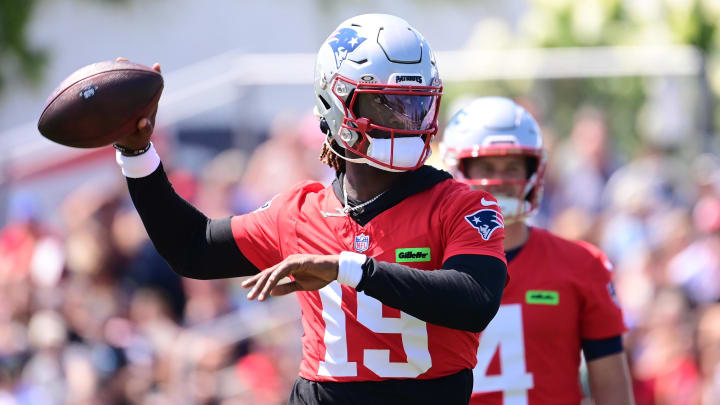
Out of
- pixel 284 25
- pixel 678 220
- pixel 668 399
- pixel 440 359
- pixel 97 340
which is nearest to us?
pixel 440 359

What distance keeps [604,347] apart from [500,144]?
0.87m

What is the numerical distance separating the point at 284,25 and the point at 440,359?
53.6 ft

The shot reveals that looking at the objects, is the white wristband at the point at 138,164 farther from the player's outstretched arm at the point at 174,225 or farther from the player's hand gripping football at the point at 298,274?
the player's hand gripping football at the point at 298,274

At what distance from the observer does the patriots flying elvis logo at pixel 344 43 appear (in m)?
3.14

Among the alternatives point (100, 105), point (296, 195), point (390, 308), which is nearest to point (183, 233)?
point (296, 195)

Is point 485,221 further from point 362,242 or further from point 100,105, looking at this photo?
point 100,105

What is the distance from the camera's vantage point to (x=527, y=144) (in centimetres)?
418

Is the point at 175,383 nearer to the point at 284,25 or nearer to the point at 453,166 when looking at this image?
the point at 453,166

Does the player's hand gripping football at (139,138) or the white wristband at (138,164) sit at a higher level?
the player's hand gripping football at (139,138)

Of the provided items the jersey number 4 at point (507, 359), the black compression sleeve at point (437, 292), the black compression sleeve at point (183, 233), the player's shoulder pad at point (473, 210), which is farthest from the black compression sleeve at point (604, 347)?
the black compression sleeve at point (183, 233)

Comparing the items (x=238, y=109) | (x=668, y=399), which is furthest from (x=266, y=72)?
(x=668, y=399)

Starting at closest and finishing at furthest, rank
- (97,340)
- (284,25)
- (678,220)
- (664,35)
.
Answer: (97,340), (678,220), (664,35), (284,25)

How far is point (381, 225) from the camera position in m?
3.10

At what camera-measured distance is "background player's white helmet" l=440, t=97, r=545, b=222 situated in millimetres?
4129
